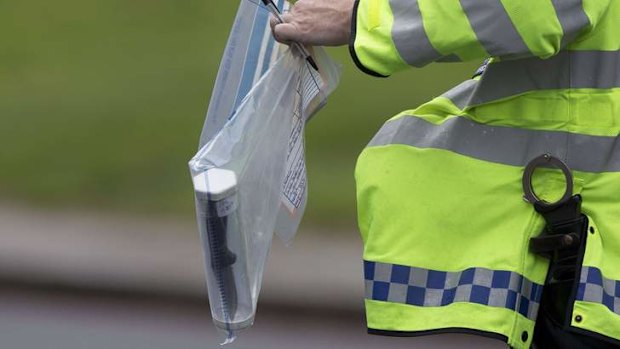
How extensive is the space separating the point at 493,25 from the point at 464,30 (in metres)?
0.04

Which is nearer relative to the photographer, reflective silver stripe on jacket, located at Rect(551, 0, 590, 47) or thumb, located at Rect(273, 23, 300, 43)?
reflective silver stripe on jacket, located at Rect(551, 0, 590, 47)

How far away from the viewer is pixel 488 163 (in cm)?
209

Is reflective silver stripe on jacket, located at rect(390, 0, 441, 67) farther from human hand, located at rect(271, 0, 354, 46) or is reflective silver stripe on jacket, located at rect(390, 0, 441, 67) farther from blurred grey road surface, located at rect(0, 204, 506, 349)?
blurred grey road surface, located at rect(0, 204, 506, 349)

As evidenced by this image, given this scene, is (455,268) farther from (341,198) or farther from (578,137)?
(341,198)

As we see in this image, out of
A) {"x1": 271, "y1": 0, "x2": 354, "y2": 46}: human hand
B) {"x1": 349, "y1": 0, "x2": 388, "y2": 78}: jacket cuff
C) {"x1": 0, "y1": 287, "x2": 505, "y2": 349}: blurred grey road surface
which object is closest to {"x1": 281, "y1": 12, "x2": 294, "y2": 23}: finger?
{"x1": 271, "y1": 0, "x2": 354, "y2": 46}: human hand

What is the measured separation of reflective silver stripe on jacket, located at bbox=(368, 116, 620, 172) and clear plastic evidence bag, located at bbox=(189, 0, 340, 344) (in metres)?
0.16

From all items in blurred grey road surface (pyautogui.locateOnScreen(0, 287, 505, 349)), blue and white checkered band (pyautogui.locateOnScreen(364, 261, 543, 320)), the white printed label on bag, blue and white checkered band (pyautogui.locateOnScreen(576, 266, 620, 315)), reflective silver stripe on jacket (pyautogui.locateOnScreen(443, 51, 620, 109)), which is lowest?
blurred grey road surface (pyautogui.locateOnScreen(0, 287, 505, 349))

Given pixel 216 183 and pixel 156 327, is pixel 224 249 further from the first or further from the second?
pixel 156 327

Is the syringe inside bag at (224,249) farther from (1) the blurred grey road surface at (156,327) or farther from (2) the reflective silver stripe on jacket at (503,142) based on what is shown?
(1) the blurred grey road surface at (156,327)

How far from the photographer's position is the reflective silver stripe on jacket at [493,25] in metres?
1.89

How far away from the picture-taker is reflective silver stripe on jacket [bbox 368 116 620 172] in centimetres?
201

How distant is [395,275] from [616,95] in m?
0.45

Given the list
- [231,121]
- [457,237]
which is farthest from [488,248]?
[231,121]

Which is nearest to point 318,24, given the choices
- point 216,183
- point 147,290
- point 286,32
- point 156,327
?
point 286,32
